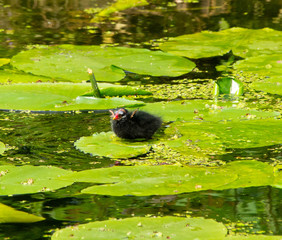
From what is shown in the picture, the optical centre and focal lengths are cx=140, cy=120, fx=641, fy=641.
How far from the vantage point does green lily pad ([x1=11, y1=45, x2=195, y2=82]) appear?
4.99 metres

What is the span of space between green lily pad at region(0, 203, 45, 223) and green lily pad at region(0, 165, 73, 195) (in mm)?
84

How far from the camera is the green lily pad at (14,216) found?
262 cm

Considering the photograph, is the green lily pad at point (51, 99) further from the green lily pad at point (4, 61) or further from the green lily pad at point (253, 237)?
the green lily pad at point (253, 237)

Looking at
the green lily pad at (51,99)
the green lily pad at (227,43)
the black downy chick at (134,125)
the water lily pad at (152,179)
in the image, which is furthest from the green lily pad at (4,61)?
the water lily pad at (152,179)

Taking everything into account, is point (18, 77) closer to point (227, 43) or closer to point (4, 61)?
point (4, 61)

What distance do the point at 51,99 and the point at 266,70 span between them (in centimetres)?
187

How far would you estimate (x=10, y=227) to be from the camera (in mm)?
2574

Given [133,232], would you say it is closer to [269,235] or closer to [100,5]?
[269,235]

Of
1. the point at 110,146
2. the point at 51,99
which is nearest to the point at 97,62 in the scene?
the point at 51,99

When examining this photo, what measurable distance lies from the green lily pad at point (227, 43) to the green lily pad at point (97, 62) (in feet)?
1.03

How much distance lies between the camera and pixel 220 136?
11.9 feet

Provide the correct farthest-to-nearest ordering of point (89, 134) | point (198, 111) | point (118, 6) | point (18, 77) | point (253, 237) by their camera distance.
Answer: point (118, 6)
point (18, 77)
point (198, 111)
point (89, 134)
point (253, 237)

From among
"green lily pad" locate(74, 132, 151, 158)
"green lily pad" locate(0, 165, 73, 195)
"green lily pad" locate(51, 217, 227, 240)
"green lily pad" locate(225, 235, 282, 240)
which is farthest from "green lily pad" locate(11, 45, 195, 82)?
"green lily pad" locate(225, 235, 282, 240)

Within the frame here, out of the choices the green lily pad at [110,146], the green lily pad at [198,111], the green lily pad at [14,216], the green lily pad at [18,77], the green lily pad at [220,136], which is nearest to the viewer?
the green lily pad at [14,216]
